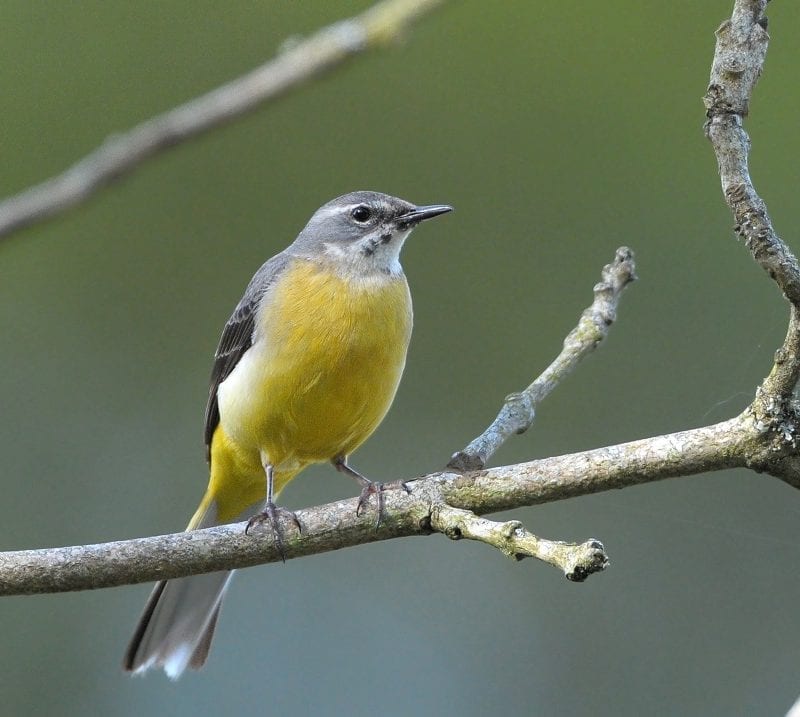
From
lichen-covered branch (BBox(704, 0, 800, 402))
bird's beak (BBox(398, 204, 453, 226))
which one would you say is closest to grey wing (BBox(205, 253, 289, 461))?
bird's beak (BBox(398, 204, 453, 226))

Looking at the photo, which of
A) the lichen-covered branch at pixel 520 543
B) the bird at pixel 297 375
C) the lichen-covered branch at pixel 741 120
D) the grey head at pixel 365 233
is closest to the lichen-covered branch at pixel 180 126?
the lichen-covered branch at pixel 741 120

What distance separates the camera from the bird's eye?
6.16 metres

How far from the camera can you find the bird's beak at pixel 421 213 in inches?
234

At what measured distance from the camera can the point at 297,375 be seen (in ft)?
17.5

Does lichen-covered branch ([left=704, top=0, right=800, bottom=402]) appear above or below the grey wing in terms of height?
below

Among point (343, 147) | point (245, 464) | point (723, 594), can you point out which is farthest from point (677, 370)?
point (245, 464)

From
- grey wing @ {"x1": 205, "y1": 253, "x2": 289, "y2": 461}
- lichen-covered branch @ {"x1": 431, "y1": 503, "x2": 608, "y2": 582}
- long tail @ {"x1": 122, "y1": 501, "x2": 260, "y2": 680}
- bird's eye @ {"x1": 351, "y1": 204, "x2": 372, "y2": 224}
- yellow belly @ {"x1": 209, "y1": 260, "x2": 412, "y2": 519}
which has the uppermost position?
bird's eye @ {"x1": 351, "y1": 204, "x2": 372, "y2": 224}

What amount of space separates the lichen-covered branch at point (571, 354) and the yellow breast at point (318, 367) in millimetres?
845

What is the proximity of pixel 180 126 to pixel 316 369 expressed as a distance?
123 inches

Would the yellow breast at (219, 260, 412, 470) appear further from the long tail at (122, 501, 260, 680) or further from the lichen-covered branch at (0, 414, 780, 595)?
the lichen-covered branch at (0, 414, 780, 595)

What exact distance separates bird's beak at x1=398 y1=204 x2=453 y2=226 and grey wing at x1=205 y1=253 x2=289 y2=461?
2.25 ft

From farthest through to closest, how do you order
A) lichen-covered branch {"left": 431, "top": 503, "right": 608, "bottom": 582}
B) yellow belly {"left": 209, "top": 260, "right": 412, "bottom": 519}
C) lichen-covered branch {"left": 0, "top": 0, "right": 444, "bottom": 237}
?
yellow belly {"left": 209, "top": 260, "right": 412, "bottom": 519} < lichen-covered branch {"left": 431, "top": 503, "right": 608, "bottom": 582} < lichen-covered branch {"left": 0, "top": 0, "right": 444, "bottom": 237}

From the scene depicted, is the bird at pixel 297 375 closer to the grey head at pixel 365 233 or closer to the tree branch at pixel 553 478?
the grey head at pixel 365 233

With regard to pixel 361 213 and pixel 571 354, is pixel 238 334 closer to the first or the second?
pixel 361 213
